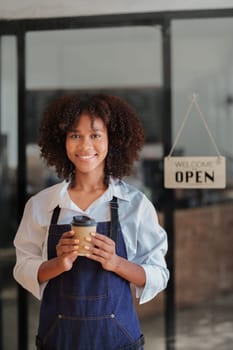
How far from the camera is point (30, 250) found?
2.09 meters

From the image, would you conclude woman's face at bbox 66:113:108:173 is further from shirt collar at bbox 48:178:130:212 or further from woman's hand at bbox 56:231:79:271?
woman's hand at bbox 56:231:79:271

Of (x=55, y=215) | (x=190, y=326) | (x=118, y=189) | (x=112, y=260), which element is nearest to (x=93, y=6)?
(x=118, y=189)

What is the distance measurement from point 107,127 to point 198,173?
764 mm

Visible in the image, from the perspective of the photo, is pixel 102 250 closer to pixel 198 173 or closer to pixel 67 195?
pixel 67 195

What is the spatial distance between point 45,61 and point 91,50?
30 centimetres

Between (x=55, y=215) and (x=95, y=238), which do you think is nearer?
(x=95, y=238)

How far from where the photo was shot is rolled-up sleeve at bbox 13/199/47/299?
2035mm

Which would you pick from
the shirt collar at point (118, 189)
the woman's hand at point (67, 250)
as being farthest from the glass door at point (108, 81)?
the woman's hand at point (67, 250)

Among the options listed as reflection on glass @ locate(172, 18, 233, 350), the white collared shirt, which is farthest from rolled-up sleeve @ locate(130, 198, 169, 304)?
reflection on glass @ locate(172, 18, 233, 350)

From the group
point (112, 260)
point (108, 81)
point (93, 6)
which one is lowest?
point (112, 260)

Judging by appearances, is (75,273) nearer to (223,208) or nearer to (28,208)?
(28,208)

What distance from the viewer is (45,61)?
316cm

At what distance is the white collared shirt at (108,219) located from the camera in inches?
79.5

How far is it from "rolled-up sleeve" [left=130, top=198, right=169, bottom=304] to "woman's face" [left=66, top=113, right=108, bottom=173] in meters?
0.28
